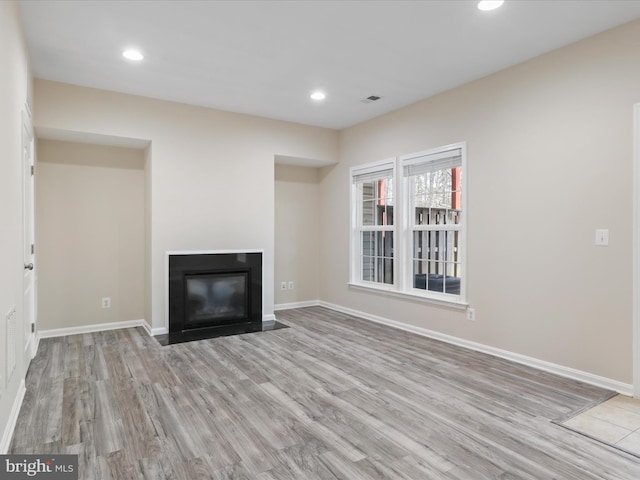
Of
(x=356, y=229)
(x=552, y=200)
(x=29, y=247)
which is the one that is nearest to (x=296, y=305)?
(x=356, y=229)

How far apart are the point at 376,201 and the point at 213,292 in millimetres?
2486

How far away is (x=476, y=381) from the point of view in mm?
3111

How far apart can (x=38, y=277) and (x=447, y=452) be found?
453 centimetres

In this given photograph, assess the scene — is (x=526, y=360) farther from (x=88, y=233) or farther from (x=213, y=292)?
(x=88, y=233)

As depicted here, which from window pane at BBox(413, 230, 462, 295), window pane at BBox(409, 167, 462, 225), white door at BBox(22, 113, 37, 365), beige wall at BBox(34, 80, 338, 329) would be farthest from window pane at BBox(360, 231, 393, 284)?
white door at BBox(22, 113, 37, 365)

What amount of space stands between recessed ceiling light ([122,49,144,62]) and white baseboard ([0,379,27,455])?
8.89 ft

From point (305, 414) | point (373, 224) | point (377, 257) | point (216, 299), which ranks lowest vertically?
point (305, 414)

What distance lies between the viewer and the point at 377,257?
17.8ft

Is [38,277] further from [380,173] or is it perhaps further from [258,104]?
[380,173]

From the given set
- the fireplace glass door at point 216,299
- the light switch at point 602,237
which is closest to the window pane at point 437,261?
the light switch at point 602,237

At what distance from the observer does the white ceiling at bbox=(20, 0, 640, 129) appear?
107 inches

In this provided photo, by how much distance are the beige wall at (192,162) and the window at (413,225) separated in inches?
49.0

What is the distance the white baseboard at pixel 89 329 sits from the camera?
4.44m

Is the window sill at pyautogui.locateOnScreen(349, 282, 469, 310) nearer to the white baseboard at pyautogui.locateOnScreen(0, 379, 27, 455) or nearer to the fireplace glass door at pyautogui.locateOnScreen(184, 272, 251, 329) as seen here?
the fireplace glass door at pyautogui.locateOnScreen(184, 272, 251, 329)
